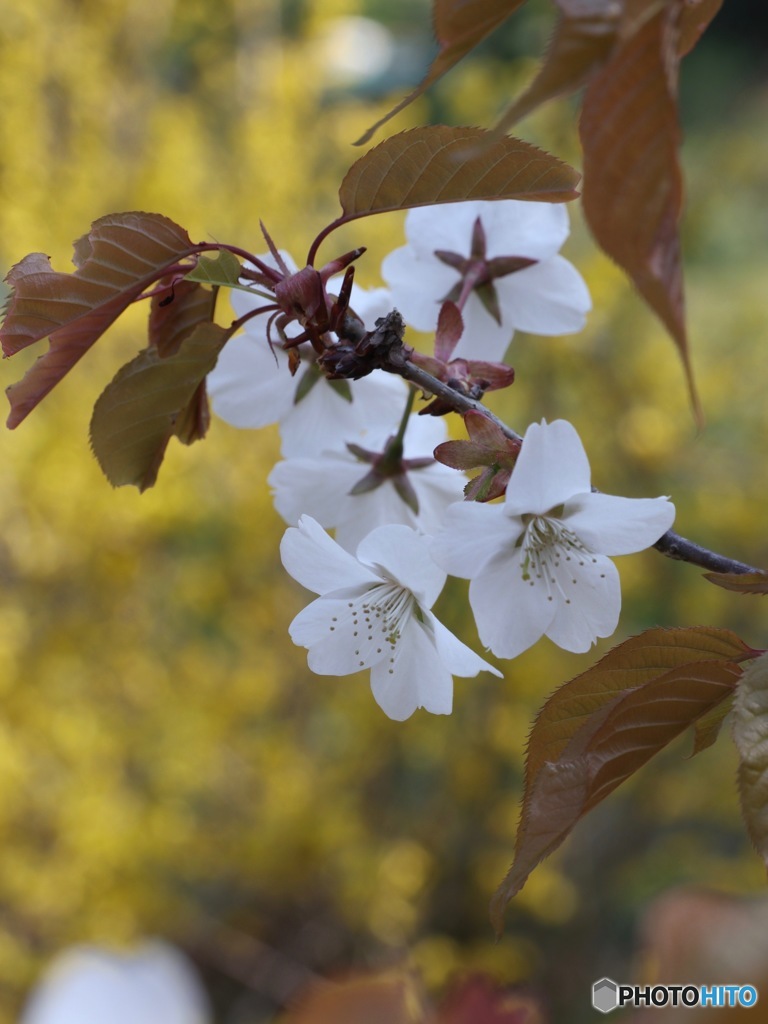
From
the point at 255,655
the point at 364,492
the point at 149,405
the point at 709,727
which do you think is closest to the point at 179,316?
the point at 149,405

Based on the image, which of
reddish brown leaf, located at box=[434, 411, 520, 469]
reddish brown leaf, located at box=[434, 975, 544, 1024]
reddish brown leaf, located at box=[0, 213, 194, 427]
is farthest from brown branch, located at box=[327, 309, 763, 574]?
reddish brown leaf, located at box=[434, 975, 544, 1024]

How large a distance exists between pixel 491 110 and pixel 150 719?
1.63 meters

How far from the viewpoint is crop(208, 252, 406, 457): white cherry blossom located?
2.12ft

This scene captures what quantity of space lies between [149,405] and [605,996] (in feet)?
1.57

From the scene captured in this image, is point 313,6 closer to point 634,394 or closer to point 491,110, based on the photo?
point 491,110

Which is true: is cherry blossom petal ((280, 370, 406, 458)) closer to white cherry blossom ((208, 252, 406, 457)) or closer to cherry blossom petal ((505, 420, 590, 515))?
white cherry blossom ((208, 252, 406, 457))

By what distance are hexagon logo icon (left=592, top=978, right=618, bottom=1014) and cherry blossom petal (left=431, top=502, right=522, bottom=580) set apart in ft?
1.00

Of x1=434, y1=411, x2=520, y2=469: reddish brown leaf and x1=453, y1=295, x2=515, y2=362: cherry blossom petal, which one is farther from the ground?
x1=453, y1=295, x2=515, y2=362: cherry blossom petal

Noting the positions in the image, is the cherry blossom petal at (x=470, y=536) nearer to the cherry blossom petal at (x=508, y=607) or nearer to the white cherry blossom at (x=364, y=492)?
the cherry blossom petal at (x=508, y=607)

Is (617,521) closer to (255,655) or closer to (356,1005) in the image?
(356,1005)

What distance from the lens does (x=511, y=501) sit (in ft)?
1.55

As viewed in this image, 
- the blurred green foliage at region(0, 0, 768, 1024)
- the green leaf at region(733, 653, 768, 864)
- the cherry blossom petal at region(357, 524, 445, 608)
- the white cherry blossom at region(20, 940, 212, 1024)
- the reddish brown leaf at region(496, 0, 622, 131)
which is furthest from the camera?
the blurred green foliage at region(0, 0, 768, 1024)

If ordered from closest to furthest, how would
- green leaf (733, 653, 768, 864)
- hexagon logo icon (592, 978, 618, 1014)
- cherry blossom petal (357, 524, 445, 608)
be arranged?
green leaf (733, 653, 768, 864) → cherry blossom petal (357, 524, 445, 608) → hexagon logo icon (592, 978, 618, 1014)

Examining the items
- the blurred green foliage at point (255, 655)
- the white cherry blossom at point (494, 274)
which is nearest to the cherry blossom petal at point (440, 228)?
the white cherry blossom at point (494, 274)
